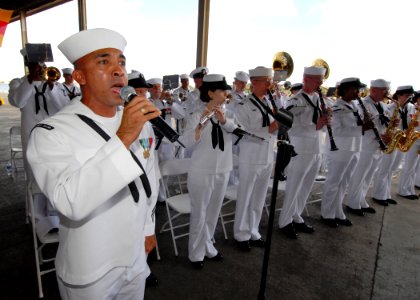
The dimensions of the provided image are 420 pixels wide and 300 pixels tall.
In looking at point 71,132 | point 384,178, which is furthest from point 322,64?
point 71,132

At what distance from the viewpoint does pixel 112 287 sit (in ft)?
4.93

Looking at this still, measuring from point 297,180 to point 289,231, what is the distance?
0.83 m

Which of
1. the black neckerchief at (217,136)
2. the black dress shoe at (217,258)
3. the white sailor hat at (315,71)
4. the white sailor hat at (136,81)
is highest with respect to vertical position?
the white sailor hat at (315,71)

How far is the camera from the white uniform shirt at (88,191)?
1.06 metres

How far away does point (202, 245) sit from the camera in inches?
133

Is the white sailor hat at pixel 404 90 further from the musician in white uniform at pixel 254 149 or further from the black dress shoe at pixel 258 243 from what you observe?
the black dress shoe at pixel 258 243

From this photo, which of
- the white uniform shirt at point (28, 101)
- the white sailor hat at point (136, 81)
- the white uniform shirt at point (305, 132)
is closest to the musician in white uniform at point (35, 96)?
the white uniform shirt at point (28, 101)

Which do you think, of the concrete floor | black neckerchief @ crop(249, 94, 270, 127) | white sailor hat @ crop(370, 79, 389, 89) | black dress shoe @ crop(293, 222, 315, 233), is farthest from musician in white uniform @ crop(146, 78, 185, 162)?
white sailor hat @ crop(370, 79, 389, 89)

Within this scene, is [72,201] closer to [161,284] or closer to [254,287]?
[161,284]

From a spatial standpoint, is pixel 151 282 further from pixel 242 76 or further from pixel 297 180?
pixel 242 76

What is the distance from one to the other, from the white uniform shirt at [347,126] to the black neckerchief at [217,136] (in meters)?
2.50

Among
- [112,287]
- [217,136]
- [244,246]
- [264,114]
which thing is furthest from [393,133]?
[112,287]

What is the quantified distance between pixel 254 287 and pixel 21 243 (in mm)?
3183

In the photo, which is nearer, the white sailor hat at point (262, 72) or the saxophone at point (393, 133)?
the white sailor hat at point (262, 72)
